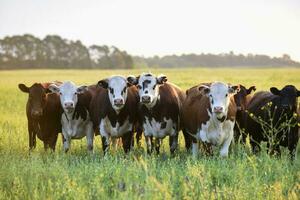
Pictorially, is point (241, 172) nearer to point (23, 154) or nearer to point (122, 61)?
point (23, 154)

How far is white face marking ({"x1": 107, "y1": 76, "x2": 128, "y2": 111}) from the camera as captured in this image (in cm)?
1162

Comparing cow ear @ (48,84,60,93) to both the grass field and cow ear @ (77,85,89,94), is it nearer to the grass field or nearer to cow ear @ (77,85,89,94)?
cow ear @ (77,85,89,94)

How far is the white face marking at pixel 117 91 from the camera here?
1162 cm

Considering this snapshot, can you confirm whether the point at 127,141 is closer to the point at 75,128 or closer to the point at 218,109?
the point at 75,128

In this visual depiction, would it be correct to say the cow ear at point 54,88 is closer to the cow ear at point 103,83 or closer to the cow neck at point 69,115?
the cow neck at point 69,115

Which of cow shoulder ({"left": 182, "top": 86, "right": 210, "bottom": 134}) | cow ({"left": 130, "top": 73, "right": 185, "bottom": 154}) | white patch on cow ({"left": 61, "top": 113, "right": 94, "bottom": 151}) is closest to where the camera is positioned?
cow shoulder ({"left": 182, "top": 86, "right": 210, "bottom": 134})

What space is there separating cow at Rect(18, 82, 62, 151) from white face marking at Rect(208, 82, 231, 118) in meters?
4.13

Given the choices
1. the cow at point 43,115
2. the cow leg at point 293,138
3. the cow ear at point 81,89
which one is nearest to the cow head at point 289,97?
the cow leg at point 293,138

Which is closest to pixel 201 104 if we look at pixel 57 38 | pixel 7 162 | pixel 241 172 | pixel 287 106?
pixel 287 106

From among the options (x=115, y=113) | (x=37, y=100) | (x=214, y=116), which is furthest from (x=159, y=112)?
(x=37, y=100)

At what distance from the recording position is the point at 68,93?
1258cm

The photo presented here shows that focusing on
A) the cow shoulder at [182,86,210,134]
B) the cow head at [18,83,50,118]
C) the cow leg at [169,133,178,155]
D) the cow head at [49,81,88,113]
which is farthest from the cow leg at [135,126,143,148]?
the cow head at [18,83,50,118]

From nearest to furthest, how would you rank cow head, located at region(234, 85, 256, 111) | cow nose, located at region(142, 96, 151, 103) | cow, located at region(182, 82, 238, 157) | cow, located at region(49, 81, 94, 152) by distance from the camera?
cow, located at region(182, 82, 238, 157) < cow nose, located at region(142, 96, 151, 103) < cow, located at region(49, 81, 94, 152) < cow head, located at region(234, 85, 256, 111)

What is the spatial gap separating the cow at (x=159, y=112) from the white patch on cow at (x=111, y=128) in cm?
45
